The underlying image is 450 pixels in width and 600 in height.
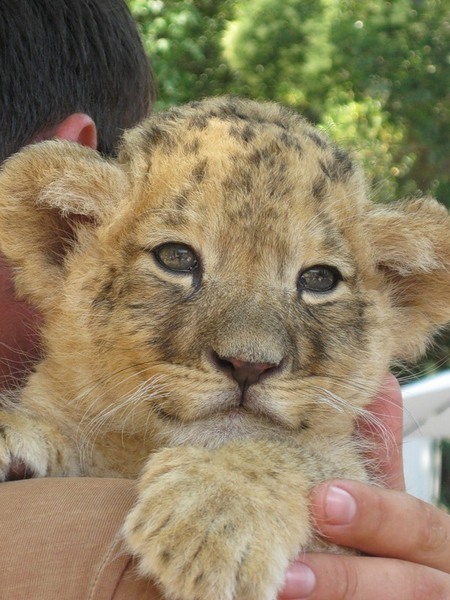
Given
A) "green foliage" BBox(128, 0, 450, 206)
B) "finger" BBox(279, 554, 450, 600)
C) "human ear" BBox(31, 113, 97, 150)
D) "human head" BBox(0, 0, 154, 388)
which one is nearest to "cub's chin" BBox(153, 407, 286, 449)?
"finger" BBox(279, 554, 450, 600)

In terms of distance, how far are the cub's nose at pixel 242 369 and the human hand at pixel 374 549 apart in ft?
1.01

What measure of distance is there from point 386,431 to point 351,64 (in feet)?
34.1

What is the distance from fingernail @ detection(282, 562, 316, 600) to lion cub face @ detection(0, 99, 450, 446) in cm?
43

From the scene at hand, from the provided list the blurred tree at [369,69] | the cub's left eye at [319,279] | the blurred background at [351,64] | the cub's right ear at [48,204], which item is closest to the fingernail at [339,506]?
the cub's left eye at [319,279]

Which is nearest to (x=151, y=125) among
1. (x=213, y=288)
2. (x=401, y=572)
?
(x=213, y=288)

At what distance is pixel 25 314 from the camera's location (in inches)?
116

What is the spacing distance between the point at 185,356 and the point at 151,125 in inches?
36.2

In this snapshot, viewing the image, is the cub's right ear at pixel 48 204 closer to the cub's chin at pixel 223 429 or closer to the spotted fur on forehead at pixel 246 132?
the spotted fur on forehead at pixel 246 132

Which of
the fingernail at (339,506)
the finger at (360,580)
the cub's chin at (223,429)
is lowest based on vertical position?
the finger at (360,580)

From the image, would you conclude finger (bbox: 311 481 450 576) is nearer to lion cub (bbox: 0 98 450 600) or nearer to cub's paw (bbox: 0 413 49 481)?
lion cub (bbox: 0 98 450 600)

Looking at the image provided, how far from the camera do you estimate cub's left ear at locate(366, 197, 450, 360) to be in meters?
2.69

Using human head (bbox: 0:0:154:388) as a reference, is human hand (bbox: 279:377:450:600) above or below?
below

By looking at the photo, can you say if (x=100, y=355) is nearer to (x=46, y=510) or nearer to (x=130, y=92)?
(x=46, y=510)

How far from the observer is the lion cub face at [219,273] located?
7.35 feet
